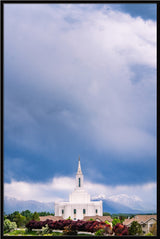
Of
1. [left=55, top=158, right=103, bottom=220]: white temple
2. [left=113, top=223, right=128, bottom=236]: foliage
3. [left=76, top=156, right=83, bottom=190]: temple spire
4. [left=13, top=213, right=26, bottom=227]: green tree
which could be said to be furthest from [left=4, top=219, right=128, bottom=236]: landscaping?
[left=76, top=156, right=83, bottom=190]: temple spire

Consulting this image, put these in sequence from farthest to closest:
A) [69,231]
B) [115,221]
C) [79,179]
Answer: [79,179], [115,221], [69,231]

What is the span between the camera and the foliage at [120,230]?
20.8 feet

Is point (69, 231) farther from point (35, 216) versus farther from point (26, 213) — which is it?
point (26, 213)

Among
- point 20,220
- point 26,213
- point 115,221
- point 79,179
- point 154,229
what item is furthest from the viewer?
point 79,179

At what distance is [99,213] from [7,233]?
207 centimetres

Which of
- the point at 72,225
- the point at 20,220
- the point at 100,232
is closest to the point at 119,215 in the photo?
the point at 100,232

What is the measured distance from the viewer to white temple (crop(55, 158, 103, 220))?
741 centimetres

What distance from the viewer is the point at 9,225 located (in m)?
6.67

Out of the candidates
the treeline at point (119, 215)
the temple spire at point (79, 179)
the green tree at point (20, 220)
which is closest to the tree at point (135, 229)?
the treeline at point (119, 215)

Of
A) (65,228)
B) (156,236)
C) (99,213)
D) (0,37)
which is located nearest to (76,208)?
(99,213)

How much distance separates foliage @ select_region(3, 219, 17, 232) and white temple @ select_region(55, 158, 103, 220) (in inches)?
43.0

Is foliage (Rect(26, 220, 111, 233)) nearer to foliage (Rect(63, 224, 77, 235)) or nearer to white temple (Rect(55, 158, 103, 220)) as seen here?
foliage (Rect(63, 224, 77, 235))

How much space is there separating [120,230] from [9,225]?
7.10 feet

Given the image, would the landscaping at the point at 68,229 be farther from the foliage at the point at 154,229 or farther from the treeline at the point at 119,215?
the treeline at the point at 119,215
